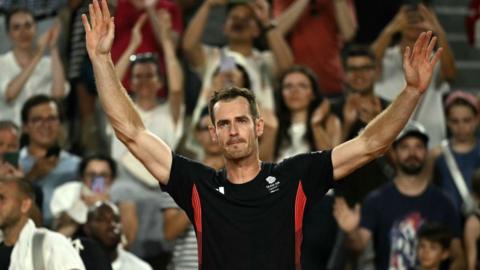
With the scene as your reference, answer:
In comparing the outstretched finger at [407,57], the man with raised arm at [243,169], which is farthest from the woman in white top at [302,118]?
the outstretched finger at [407,57]

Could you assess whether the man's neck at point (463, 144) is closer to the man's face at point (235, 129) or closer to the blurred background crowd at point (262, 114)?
the blurred background crowd at point (262, 114)

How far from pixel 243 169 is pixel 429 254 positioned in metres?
3.13

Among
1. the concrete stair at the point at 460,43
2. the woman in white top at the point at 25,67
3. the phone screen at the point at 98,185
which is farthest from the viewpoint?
the concrete stair at the point at 460,43

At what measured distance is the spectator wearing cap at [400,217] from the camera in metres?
9.23

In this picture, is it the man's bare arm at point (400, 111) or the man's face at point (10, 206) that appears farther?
the man's face at point (10, 206)

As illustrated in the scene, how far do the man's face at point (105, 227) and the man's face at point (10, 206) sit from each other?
876 mm

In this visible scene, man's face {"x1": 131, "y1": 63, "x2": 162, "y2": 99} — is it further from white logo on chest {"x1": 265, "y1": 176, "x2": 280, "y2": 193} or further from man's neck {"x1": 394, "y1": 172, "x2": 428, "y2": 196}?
white logo on chest {"x1": 265, "y1": 176, "x2": 280, "y2": 193}

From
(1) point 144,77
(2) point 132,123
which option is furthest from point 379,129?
(1) point 144,77

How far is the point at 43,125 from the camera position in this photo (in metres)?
10.2

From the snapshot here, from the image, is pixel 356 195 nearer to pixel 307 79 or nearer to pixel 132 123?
pixel 307 79

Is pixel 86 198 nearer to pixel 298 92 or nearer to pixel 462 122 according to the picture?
pixel 298 92

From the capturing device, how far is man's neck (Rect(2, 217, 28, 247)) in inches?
310

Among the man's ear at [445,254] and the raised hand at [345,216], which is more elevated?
the raised hand at [345,216]

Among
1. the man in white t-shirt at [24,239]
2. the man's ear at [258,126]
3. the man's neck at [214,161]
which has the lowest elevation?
the man in white t-shirt at [24,239]
